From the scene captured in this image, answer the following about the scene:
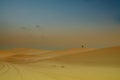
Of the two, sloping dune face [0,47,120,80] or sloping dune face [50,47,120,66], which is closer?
sloping dune face [0,47,120,80]

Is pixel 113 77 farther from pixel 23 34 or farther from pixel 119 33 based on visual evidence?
pixel 23 34

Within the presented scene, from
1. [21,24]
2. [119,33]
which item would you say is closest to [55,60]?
[21,24]

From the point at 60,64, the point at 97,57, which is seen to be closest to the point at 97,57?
the point at 97,57

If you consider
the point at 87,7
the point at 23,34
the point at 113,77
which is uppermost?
the point at 87,7

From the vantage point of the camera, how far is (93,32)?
197 inches

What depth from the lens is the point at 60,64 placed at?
16.3ft

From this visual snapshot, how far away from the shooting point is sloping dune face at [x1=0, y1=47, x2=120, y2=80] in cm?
439

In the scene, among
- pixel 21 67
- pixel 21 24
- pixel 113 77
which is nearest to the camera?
pixel 113 77

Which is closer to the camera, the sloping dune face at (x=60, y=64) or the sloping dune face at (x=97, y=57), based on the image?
the sloping dune face at (x=60, y=64)

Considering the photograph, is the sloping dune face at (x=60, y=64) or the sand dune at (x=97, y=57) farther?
the sand dune at (x=97, y=57)

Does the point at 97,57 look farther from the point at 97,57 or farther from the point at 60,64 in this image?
the point at 60,64

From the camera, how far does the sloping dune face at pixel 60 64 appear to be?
4387 millimetres

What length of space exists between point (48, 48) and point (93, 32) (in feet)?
3.19

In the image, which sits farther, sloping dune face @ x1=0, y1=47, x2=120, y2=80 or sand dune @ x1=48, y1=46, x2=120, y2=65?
sand dune @ x1=48, y1=46, x2=120, y2=65
